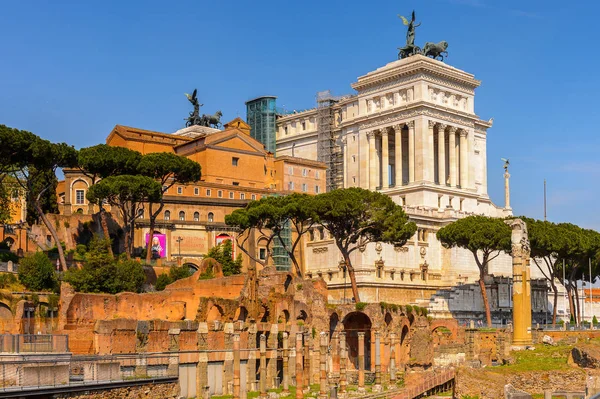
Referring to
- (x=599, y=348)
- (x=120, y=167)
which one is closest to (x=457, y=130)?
(x=120, y=167)

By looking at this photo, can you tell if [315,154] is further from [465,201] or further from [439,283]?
[439,283]

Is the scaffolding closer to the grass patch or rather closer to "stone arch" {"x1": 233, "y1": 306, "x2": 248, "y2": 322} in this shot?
"stone arch" {"x1": 233, "y1": 306, "x2": 248, "y2": 322}

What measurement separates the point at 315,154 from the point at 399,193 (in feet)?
50.5

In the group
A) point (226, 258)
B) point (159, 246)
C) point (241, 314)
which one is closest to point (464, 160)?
point (226, 258)

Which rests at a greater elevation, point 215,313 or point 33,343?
point 215,313

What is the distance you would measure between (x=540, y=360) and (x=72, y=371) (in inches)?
956

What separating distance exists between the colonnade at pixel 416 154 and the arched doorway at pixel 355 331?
28.8m

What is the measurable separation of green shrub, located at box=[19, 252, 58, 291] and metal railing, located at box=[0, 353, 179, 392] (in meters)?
23.5

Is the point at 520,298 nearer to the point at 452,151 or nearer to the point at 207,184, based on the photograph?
the point at 207,184

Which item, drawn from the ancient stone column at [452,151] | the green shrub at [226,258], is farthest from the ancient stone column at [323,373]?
the ancient stone column at [452,151]

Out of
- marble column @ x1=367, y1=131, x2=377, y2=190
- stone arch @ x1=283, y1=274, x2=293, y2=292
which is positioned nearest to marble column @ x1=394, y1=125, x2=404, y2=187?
marble column @ x1=367, y1=131, x2=377, y2=190

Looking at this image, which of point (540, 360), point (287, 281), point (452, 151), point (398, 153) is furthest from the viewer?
point (452, 151)

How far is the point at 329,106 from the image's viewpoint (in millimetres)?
95938

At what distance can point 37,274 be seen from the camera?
175 ft
